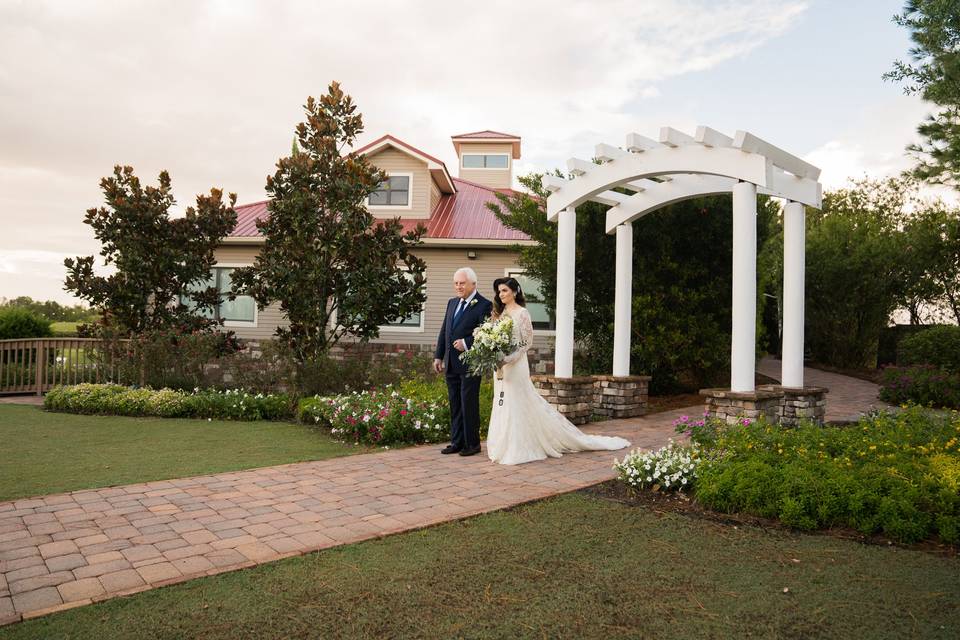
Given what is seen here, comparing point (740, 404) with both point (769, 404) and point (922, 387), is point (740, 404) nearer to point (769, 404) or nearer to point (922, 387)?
point (769, 404)

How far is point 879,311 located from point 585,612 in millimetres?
19583

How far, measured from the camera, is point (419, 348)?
15484 mm

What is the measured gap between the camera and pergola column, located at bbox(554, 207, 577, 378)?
26.9ft

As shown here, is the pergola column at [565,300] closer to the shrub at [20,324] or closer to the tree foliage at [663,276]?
the tree foliage at [663,276]

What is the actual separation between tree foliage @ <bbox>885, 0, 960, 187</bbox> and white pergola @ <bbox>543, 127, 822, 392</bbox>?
405 centimetres

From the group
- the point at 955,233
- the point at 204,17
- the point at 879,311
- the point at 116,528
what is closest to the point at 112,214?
the point at 204,17

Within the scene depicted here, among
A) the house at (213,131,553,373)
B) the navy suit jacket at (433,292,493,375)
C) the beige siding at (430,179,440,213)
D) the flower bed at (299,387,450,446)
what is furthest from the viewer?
the beige siding at (430,179,440,213)

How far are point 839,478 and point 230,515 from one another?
424 centimetres

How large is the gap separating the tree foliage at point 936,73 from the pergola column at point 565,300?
6.67m

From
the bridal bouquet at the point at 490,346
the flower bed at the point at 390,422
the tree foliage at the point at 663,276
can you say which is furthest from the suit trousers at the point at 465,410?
the tree foliage at the point at 663,276

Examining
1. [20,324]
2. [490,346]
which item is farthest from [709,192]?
[20,324]

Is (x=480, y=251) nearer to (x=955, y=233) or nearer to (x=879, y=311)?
(x=879, y=311)

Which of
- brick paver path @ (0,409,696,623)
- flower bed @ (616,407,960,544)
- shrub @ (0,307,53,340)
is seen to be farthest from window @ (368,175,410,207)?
flower bed @ (616,407,960,544)

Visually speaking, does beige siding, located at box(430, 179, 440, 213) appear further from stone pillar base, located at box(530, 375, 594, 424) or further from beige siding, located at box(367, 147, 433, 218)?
stone pillar base, located at box(530, 375, 594, 424)
